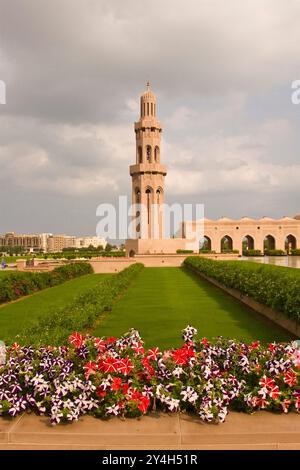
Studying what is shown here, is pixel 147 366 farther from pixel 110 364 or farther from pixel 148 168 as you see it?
pixel 148 168

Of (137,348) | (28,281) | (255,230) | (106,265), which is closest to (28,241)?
(255,230)

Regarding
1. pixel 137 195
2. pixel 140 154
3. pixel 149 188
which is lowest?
pixel 137 195

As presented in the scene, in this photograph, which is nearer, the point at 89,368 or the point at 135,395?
the point at 135,395

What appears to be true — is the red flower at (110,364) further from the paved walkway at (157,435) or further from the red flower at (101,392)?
the paved walkway at (157,435)

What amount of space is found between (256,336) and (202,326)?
3.92 feet

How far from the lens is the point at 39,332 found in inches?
234

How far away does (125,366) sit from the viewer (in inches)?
134

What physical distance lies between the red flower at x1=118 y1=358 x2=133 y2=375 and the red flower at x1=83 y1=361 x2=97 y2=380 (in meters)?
0.22

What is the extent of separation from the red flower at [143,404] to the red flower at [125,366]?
1.01 ft

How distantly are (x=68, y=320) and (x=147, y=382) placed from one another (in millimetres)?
3711
